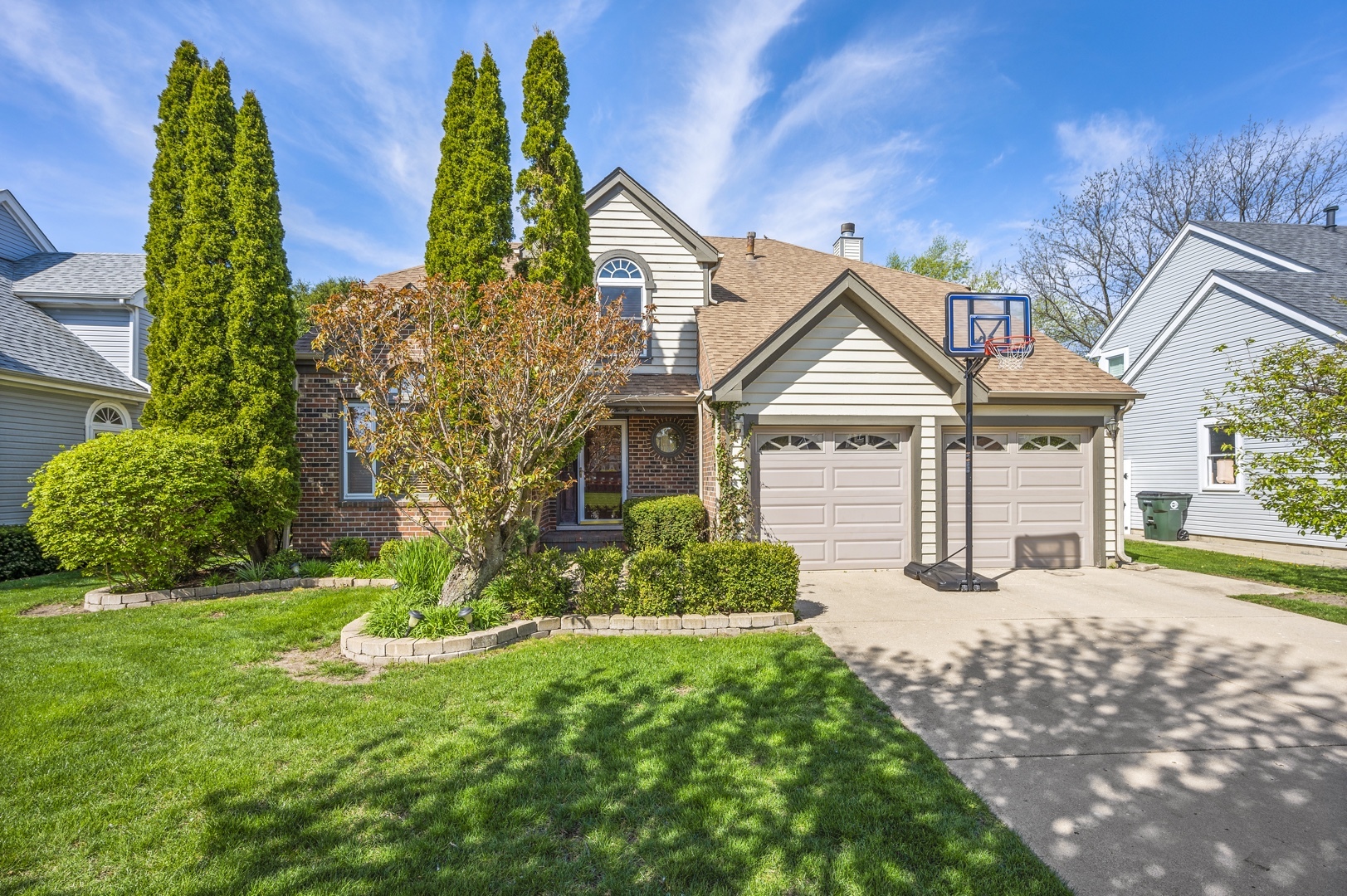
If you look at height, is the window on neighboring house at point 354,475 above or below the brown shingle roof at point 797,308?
below

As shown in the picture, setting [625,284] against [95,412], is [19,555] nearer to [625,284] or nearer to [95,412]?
[95,412]

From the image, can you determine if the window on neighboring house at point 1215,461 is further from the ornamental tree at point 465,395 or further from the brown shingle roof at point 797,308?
the ornamental tree at point 465,395

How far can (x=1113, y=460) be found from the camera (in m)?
9.76

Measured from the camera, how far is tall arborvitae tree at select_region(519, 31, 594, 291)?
352 inches

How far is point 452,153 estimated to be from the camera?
881 centimetres

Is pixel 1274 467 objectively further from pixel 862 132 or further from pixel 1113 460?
pixel 862 132

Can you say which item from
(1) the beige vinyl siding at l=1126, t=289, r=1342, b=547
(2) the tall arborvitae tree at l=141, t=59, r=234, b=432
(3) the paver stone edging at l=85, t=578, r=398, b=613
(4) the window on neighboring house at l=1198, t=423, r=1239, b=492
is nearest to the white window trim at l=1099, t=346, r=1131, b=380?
(1) the beige vinyl siding at l=1126, t=289, r=1342, b=547

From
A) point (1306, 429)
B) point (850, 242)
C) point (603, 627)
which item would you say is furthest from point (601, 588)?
point (850, 242)

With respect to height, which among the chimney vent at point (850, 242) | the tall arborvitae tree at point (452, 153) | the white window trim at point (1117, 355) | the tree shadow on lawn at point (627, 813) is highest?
the chimney vent at point (850, 242)

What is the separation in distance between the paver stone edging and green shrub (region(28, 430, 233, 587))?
221mm

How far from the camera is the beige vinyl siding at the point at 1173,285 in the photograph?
16.3 m

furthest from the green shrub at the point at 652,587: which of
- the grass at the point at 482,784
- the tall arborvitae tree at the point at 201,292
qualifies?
the tall arborvitae tree at the point at 201,292

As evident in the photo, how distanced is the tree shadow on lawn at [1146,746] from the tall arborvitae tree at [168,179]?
36.5ft

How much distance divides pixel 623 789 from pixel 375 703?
2289mm
